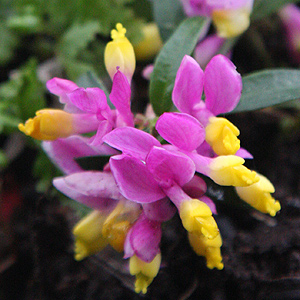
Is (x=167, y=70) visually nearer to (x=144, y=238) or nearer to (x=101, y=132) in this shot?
(x=101, y=132)

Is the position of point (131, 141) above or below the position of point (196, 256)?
above

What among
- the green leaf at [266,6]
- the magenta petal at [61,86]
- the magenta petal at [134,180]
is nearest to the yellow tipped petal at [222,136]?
the magenta petal at [134,180]

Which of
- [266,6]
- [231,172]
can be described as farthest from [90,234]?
[266,6]

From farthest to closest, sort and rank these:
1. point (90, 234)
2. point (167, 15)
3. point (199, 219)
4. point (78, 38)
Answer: point (78, 38)
point (167, 15)
point (90, 234)
point (199, 219)

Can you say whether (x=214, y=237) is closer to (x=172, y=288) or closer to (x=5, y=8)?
(x=172, y=288)

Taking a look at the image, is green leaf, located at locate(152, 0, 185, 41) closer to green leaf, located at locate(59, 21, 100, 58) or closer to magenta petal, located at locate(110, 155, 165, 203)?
green leaf, located at locate(59, 21, 100, 58)

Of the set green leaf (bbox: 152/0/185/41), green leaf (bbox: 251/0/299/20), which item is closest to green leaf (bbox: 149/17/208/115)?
green leaf (bbox: 152/0/185/41)
